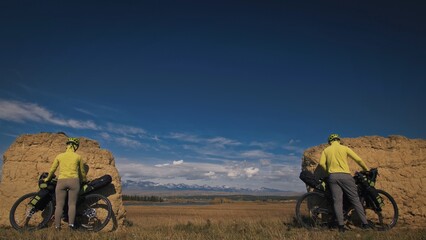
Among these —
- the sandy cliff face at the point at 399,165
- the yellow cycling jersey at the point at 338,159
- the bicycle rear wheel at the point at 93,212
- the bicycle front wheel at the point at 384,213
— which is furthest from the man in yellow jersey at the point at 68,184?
the bicycle front wheel at the point at 384,213

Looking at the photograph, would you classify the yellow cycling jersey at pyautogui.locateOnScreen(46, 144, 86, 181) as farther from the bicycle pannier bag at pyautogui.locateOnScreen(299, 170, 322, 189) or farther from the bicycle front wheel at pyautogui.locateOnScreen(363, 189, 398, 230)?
the bicycle front wheel at pyautogui.locateOnScreen(363, 189, 398, 230)

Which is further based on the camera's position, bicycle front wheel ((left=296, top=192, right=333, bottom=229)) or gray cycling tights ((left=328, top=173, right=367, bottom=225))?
bicycle front wheel ((left=296, top=192, right=333, bottom=229))

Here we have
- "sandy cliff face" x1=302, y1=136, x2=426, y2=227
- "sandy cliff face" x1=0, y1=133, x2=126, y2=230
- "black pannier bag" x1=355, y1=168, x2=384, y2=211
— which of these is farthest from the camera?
"sandy cliff face" x1=302, y1=136, x2=426, y2=227

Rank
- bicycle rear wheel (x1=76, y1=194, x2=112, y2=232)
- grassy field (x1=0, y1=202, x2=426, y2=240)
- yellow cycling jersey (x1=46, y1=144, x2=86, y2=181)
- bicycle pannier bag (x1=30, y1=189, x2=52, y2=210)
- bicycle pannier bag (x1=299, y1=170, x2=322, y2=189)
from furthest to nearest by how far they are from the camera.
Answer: bicycle pannier bag (x1=299, y1=170, x2=322, y2=189)
bicycle rear wheel (x1=76, y1=194, x2=112, y2=232)
bicycle pannier bag (x1=30, y1=189, x2=52, y2=210)
yellow cycling jersey (x1=46, y1=144, x2=86, y2=181)
grassy field (x1=0, y1=202, x2=426, y2=240)

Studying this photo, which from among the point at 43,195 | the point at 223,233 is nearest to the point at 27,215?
the point at 43,195

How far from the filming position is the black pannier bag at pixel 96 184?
399 inches

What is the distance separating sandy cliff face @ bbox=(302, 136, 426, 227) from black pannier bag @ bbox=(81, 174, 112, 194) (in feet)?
21.3

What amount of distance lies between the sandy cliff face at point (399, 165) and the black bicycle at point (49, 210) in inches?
268

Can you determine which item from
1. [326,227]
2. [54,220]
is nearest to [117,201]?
[54,220]

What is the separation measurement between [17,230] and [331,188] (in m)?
8.53

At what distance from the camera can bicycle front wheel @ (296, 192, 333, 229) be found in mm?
10273

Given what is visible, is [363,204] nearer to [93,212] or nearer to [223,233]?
[223,233]

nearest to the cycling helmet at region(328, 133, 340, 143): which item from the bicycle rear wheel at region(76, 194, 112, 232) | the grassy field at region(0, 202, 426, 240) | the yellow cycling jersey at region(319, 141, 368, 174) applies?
the yellow cycling jersey at region(319, 141, 368, 174)

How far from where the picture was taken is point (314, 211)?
10.3 metres
